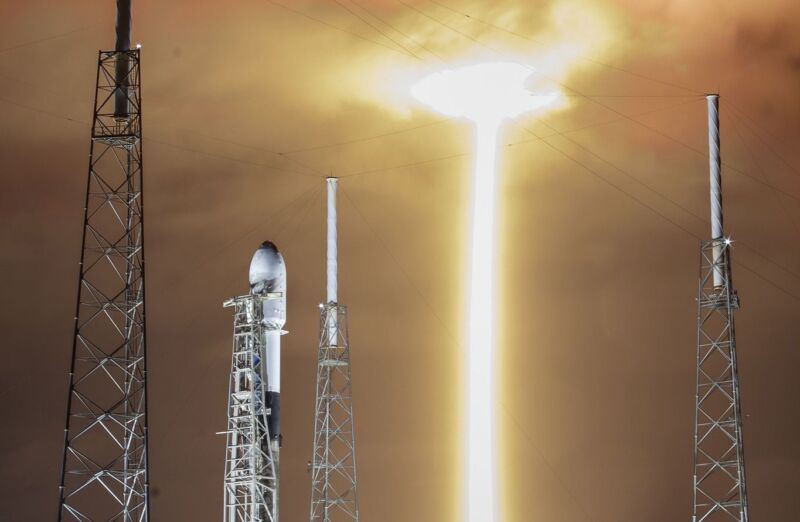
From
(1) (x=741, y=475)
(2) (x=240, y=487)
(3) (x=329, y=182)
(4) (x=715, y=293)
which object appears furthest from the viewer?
(3) (x=329, y=182)

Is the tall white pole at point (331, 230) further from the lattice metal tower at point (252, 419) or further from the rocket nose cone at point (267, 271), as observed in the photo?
the lattice metal tower at point (252, 419)

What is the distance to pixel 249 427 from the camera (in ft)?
195

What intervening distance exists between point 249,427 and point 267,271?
330 inches

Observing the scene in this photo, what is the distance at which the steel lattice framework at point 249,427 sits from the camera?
193 ft

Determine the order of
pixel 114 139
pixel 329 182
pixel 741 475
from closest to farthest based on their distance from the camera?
pixel 114 139
pixel 741 475
pixel 329 182

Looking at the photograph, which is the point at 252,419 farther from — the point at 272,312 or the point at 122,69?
the point at 122,69

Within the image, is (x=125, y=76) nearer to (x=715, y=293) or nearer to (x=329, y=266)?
(x=329, y=266)

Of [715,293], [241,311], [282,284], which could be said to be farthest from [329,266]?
[715,293]

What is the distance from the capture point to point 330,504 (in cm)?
6481

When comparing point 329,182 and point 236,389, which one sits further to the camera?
point 329,182

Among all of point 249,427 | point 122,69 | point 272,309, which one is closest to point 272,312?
point 272,309

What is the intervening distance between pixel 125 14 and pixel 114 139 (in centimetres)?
546

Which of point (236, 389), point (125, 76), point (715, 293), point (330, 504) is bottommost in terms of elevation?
point (330, 504)

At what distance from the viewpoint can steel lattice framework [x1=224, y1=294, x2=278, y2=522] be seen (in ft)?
193
